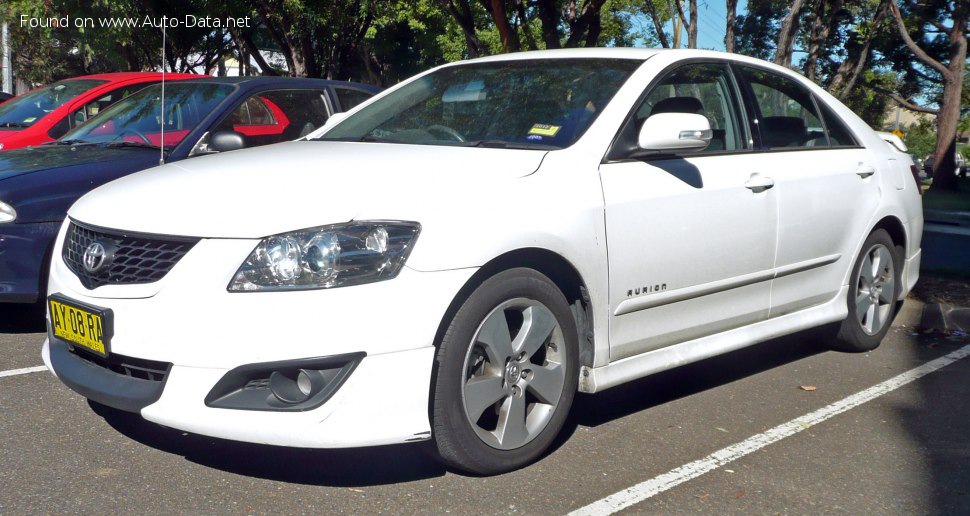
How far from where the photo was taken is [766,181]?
4.72 m

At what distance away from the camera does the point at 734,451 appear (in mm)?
4141

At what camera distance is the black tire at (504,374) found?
11.4 ft

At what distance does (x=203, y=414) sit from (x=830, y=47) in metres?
24.6

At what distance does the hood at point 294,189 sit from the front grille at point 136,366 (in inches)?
17.2

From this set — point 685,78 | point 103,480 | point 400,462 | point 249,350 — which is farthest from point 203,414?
point 685,78

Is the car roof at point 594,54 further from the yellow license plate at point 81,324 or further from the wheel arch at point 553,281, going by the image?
the yellow license plate at point 81,324

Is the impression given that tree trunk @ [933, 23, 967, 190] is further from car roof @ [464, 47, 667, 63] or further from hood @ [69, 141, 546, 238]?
hood @ [69, 141, 546, 238]

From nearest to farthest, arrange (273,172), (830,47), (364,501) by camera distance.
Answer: (364,501) → (273,172) → (830,47)

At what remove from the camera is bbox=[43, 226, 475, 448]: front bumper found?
3215 millimetres

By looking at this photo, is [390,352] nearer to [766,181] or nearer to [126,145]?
[766,181]

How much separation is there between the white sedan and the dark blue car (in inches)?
60.5

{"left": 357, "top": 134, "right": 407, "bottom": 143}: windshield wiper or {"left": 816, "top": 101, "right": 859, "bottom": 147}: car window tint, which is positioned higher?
{"left": 357, "top": 134, "right": 407, "bottom": 143}: windshield wiper

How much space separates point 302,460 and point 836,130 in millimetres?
3432

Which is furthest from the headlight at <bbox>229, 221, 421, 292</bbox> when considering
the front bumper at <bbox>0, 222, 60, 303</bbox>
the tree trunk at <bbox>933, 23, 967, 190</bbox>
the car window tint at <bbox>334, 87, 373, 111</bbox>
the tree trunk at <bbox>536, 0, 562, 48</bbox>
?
the tree trunk at <bbox>933, 23, 967, 190</bbox>
